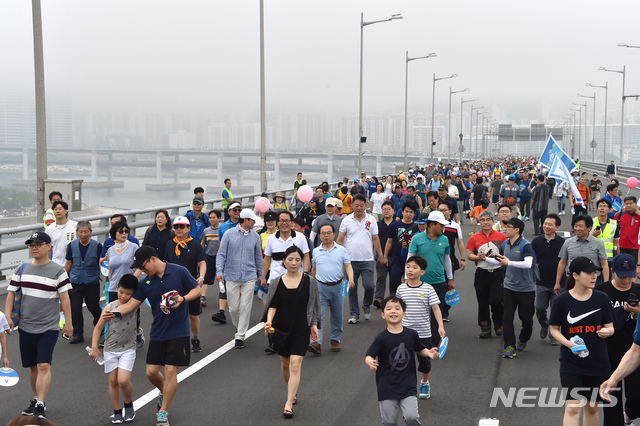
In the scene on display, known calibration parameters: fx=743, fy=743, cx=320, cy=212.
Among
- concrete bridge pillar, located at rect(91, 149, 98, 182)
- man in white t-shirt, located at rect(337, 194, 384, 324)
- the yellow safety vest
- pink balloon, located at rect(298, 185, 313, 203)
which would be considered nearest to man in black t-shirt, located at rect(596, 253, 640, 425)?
man in white t-shirt, located at rect(337, 194, 384, 324)

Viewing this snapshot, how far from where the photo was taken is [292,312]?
7207 millimetres

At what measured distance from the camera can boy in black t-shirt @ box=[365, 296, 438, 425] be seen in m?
5.56

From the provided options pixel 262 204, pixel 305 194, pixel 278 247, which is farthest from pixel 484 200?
pixel 278 247

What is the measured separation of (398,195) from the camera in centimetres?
1903

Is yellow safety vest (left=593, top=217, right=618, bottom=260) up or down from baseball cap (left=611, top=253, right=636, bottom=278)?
down

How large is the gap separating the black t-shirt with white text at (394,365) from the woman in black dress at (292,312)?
5.11 ft

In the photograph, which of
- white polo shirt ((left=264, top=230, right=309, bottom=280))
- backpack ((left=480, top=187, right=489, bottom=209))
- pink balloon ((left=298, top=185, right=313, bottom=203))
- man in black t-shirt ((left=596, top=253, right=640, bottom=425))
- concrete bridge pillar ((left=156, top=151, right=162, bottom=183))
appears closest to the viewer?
man in black t-shirt ((left=596, top=253, right=640, bottom=425))

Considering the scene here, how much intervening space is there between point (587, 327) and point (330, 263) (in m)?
4.11

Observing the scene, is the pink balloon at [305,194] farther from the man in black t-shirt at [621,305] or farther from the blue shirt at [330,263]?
the man in black t-shirt at [621,305]

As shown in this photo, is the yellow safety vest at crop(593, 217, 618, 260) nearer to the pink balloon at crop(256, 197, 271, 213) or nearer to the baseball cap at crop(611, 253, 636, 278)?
the pink balloon at crop(256, 197, 271, 213)

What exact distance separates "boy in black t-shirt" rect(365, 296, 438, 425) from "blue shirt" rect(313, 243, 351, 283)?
3560 mm

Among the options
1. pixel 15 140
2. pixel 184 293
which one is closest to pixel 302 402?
pixel 184 293

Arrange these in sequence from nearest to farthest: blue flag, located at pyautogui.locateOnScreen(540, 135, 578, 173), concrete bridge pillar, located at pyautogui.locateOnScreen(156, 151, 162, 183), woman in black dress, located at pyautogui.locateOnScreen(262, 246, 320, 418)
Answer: woman in black dress, located at pyautogui.locateOnScreen(262, 246, 320, 418) → blue flag, located at pyautogui.locateOnScreen(540, 135, 578, 173) → concrete bridge pillar, located at pyautogui.locateOnScreen(156, 151, 162, 183)

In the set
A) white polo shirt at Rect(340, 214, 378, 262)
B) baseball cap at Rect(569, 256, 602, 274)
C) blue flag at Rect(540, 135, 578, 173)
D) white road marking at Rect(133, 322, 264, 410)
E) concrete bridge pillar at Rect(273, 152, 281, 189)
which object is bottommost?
concrete bridge pillar at Rect(273, 152, 281, 189)
